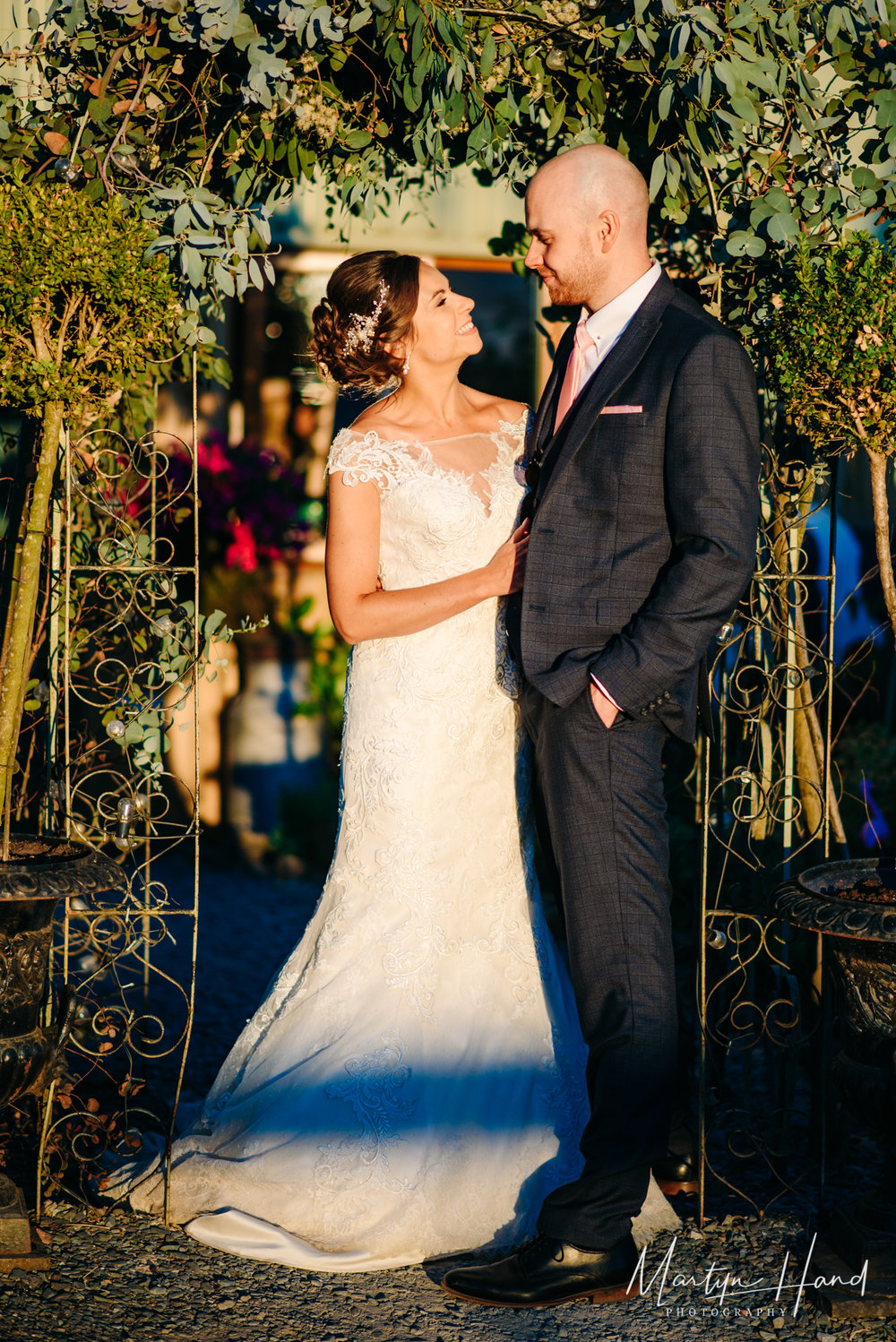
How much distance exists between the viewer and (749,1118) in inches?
150

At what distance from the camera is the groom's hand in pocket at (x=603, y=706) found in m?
2.79

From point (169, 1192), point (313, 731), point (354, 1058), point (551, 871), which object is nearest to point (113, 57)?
point (551, 871)

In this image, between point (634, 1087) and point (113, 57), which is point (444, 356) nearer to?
point (113, 57)

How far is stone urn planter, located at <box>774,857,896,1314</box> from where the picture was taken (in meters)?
2.72

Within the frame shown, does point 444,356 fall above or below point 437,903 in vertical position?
above

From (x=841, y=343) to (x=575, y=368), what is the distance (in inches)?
23.4

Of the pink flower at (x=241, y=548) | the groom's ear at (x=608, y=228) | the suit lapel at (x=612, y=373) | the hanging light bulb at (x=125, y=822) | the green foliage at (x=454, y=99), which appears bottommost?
the hanging light bulb at (x=125, y=822)

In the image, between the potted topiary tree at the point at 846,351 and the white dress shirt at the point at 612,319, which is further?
the white dress shirt at the point at 612,319

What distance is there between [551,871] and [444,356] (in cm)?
134

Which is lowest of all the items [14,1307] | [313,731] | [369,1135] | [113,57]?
[14,1307]

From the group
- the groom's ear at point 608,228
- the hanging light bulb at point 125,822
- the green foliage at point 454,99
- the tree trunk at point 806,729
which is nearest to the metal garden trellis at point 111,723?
the hanging light bulb at point 125,822

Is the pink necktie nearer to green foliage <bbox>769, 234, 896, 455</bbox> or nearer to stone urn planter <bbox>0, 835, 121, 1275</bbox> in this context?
green foliage <bbox>769, 234, 896, 455</bbox>

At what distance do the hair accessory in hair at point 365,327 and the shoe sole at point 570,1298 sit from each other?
7.48 ft
